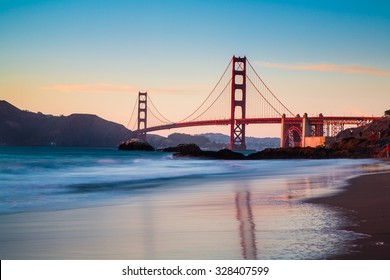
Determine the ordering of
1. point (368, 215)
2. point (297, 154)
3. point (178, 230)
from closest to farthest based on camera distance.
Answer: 1. point (178, 230)
2. point (368, 215)
3. point (297, 154)

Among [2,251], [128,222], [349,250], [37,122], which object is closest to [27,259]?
[2,251]

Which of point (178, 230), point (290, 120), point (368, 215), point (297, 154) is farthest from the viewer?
point (290, 120)

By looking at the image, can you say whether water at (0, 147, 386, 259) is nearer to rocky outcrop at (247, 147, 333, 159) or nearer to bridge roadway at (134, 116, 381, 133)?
rocky outcrop at (247, 147, 333, 159)

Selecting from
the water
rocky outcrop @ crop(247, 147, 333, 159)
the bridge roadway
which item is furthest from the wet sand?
the bridge roadway

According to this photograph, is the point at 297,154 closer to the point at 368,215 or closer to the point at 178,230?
the point at 368,215

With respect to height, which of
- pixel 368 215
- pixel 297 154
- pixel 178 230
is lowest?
pixel 178 230

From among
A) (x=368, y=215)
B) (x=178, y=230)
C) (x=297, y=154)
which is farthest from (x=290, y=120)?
(x=178, y=230)

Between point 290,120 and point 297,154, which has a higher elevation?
point 290,120

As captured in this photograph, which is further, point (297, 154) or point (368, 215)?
point (297, 154)
